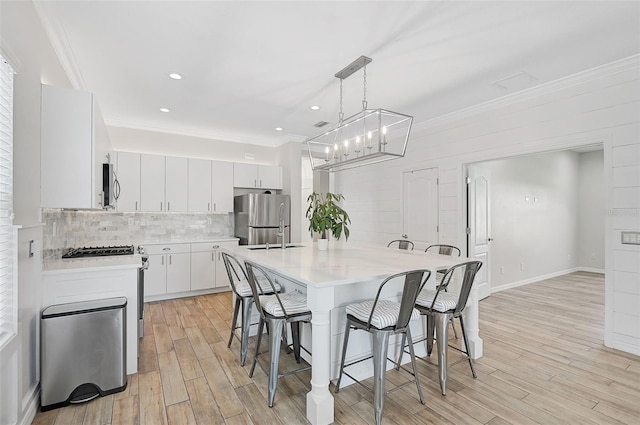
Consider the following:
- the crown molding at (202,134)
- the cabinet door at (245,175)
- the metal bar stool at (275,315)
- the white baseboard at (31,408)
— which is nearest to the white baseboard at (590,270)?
the crown molding at (202,134)

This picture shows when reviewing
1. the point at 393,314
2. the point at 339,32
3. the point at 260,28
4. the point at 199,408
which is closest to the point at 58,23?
the point at 260,28

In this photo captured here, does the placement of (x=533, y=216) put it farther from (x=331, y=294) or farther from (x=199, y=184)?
(x=199, y=184)

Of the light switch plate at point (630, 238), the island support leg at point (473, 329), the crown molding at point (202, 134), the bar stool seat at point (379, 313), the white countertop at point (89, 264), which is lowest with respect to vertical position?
the island support leg at point (473, 329)

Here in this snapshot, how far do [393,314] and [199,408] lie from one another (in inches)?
57.9

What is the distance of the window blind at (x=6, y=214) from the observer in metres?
1.60

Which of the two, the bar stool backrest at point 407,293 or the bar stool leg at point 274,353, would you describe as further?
the bar stool leg at point 274,353

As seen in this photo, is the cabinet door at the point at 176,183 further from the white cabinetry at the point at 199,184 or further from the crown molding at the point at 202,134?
the crown molding at the point at 202,134

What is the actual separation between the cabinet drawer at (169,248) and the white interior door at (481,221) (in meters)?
4.26

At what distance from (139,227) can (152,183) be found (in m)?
0.76

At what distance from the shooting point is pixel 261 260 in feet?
8.52

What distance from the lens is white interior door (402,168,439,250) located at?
4.70 m

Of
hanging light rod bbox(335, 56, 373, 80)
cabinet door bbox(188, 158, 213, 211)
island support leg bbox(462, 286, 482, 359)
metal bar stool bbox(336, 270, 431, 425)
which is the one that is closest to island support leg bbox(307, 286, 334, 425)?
metal bar stool bbox(336, 270, 431, 425)

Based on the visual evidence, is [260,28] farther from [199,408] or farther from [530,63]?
[199,408]

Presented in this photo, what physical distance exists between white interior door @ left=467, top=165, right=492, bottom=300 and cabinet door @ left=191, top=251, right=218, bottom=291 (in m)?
3.95
